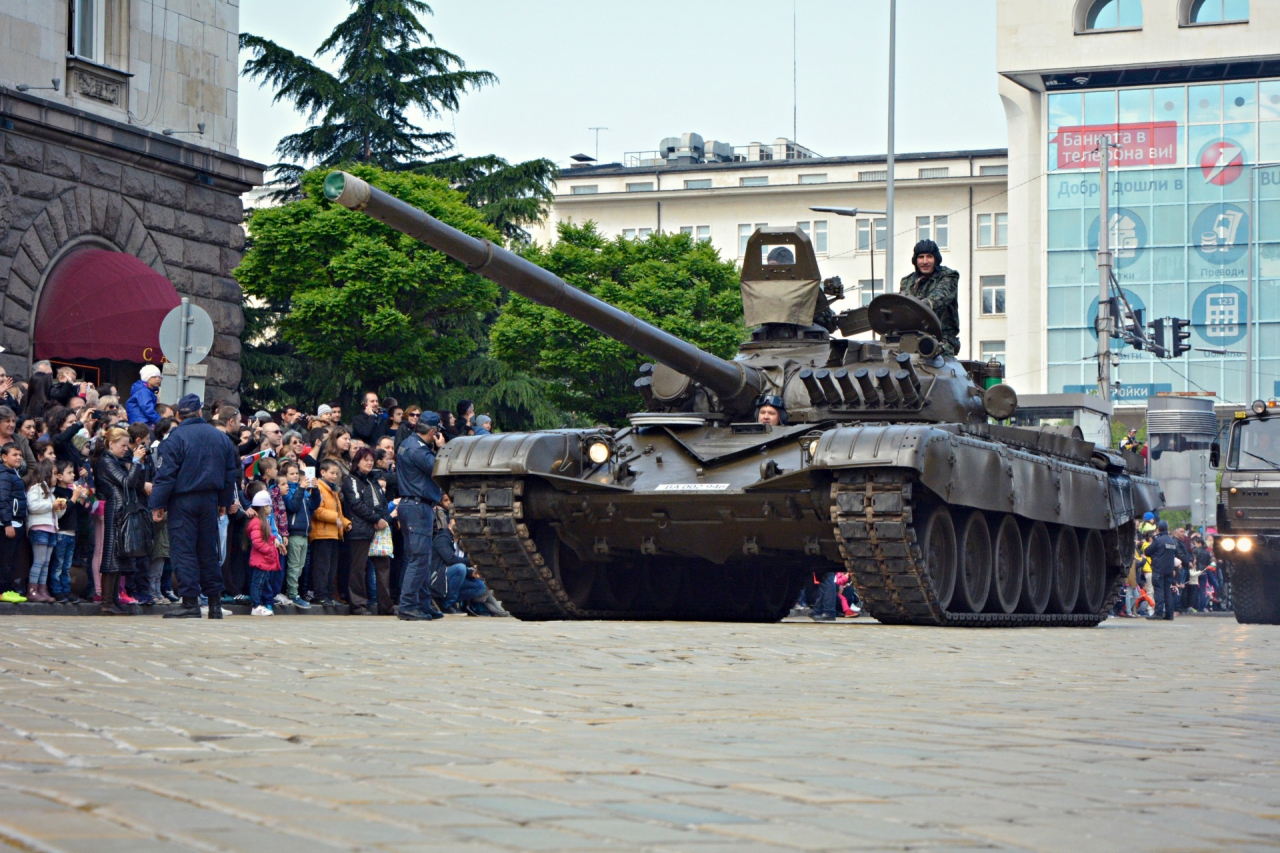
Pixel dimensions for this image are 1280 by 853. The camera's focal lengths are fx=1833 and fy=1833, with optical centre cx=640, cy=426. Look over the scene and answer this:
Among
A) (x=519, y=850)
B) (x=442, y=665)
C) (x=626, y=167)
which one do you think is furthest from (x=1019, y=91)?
(x=519, y=850)

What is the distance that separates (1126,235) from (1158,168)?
283 cm

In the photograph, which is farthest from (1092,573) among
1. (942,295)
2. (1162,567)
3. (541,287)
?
(1162,567)

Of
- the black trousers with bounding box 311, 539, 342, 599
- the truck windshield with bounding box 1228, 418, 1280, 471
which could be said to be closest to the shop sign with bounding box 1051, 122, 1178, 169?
the truck windshield with bounding box 1228, 418, 1280, 471

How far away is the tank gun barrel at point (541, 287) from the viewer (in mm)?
11883

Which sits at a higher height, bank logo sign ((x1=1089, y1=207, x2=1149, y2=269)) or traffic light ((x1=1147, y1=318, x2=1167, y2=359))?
bank logo sign ((x1=1089, y1=207, x2=1149, y2=269))

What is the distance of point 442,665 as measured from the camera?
9.30 metres

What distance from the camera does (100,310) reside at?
23.1 metres

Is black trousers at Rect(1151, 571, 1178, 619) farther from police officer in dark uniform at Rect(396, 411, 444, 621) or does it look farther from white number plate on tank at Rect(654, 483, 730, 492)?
white number plate on tank at Rect(654, 483, 730, 492)

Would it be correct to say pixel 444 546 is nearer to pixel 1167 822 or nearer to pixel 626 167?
pixel 1167 822

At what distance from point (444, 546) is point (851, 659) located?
8.96 metres

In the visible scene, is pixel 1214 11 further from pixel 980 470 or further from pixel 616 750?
pixel 616 750

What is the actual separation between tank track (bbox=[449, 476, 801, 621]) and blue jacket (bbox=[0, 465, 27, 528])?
3652 millimetres

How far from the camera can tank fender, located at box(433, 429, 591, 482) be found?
1545 centimetres

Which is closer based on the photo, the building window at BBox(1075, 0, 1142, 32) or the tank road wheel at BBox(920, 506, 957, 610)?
the tank road wheel at BBox(920, 506, 957, 610)
